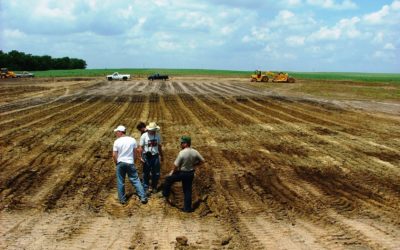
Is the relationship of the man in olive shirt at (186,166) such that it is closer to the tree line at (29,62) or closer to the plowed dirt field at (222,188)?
the plowed dirt field at (222,188)

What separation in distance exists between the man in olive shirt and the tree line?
12730 centimetres

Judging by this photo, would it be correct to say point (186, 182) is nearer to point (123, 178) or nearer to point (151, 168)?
point (151, 168)

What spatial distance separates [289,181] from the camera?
12.6 m

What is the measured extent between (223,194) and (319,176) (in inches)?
136

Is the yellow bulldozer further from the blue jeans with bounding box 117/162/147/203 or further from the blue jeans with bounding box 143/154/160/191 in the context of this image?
the blue jeans with bounding box 117/162/147/203

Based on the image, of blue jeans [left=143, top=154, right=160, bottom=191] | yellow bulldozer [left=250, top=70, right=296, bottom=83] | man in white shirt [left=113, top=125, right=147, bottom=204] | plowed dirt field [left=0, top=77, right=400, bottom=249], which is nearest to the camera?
plowed dirt field [left=0, top=77, right=400, bottom=249]

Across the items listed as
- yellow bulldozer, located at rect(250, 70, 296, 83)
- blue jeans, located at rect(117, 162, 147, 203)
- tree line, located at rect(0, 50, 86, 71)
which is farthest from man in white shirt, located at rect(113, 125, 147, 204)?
tree line, located at rect(0, 50, 86, 71)

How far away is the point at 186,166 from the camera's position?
970 cm

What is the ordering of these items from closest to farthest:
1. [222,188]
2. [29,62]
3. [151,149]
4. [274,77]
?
[151,149] → [222,188] → [274,77] → [29,62]

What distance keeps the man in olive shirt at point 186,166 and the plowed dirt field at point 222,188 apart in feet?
1.64

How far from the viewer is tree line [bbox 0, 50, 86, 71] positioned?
127375 millimetres

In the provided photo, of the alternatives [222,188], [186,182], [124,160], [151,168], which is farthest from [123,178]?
[222,188]

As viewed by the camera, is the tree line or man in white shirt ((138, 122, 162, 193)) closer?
man in white shirt ((138, 122, 162, 193))

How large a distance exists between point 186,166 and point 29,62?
444 ft
